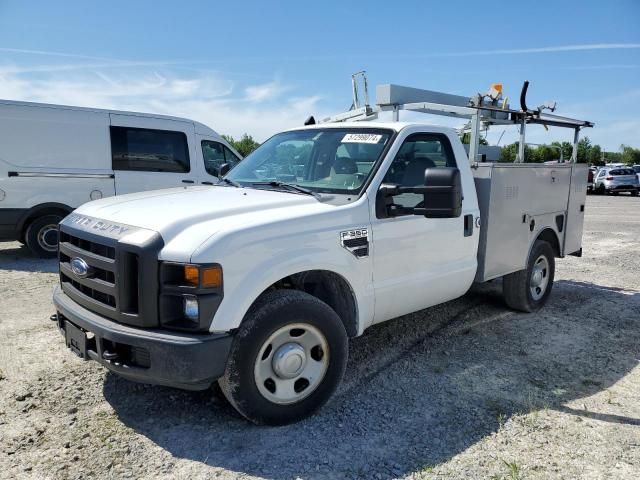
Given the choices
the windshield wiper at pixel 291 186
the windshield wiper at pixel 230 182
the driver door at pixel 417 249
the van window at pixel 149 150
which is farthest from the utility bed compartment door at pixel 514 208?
the van window at pixel 149 150

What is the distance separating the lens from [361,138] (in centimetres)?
407

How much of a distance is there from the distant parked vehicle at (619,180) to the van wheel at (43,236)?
28412 mm

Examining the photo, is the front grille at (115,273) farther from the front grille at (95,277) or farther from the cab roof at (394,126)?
the cab roof at (394,126)

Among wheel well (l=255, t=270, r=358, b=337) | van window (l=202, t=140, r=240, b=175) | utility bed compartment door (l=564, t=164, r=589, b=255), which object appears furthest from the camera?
van window (l=202, t=140, r=240, b=175)

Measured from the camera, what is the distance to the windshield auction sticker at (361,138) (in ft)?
13.1

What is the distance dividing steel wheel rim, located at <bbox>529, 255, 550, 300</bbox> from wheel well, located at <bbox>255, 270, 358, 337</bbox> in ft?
9.64

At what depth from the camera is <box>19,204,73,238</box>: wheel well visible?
8211 mm

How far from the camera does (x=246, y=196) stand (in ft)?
12.0

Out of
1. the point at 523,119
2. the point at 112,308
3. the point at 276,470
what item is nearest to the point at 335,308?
the point at 276,470

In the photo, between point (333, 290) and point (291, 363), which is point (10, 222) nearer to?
point (333, 290)

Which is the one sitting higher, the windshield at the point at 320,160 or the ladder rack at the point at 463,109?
the ladder rack at the point at 463,109

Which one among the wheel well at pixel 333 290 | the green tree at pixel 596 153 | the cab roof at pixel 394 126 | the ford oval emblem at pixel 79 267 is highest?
the green tree at pixel 596 153

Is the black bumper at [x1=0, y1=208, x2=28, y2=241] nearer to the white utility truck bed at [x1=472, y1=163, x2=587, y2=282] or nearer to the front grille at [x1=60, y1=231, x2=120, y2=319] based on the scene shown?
the front grille at [x1=60, y1=231, x2=120, y2=319]

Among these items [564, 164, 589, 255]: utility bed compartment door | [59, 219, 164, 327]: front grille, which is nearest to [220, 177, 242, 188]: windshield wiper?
[59, 219, 164, 327]: front grille
